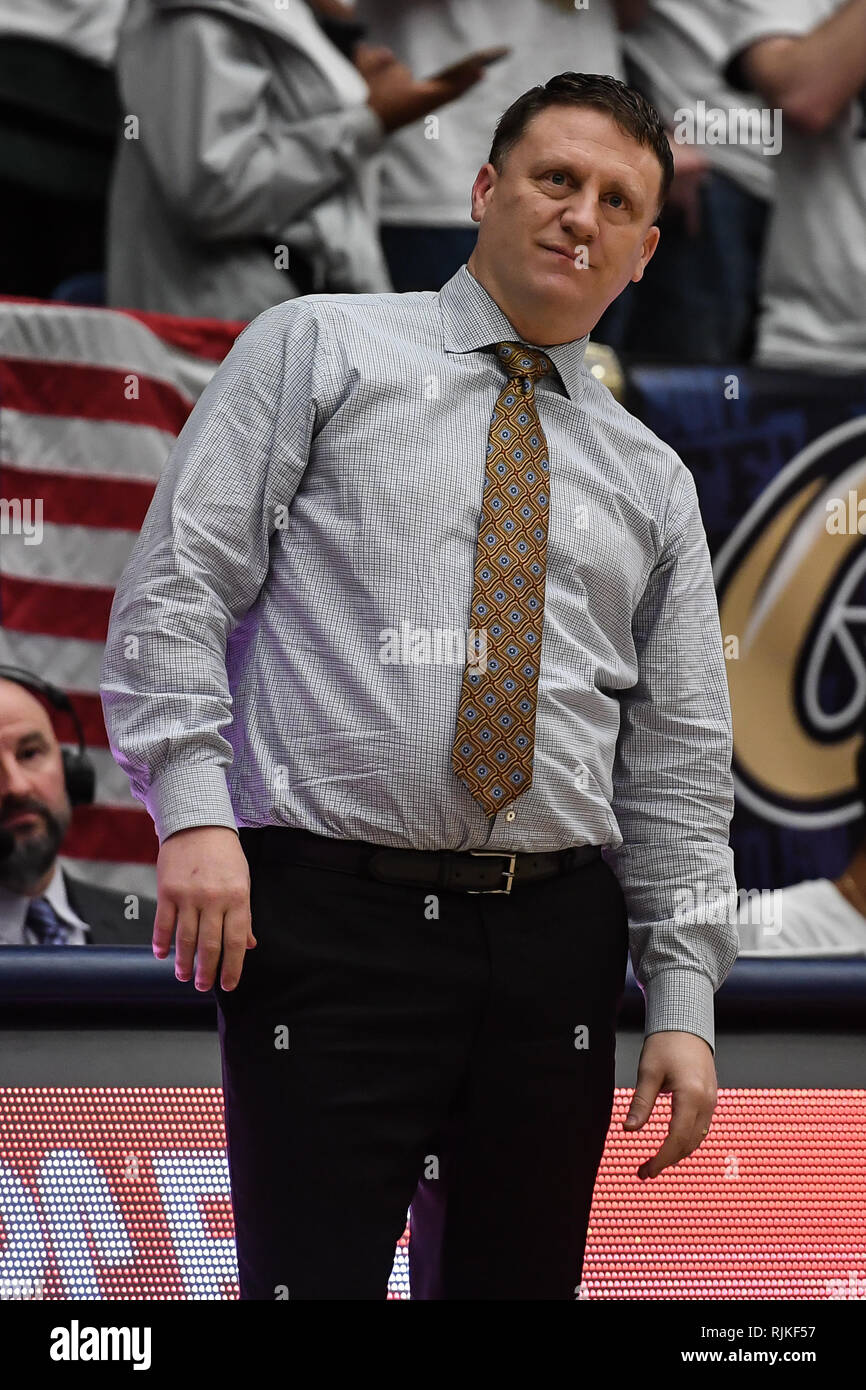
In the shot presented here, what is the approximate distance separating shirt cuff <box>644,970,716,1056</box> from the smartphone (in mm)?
2220

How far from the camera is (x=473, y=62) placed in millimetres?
2943

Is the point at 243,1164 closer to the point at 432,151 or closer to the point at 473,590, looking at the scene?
the point at 473,590

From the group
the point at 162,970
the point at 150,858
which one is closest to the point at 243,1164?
the point at 162,970

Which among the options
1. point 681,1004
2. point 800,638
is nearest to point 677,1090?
point 681,1004

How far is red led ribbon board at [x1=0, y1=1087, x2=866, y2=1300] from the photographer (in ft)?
5.63

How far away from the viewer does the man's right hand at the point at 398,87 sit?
2910mm

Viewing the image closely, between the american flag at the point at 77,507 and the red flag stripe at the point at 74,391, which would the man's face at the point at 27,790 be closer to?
the american flag at the point at 77,507

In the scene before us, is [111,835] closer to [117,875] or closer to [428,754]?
[117,875]

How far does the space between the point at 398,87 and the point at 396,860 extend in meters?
2.20

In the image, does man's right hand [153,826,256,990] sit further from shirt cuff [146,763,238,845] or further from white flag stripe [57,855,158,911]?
white flag stripe [57,855,158,911]

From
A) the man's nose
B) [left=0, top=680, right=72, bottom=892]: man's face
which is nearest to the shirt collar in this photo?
the man's nose

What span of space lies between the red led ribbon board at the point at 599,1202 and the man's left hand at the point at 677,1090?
1.56ft

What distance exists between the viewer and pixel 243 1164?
1215 millimetres

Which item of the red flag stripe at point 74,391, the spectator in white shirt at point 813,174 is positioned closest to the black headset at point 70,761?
the red flag stripe at point 74,391
